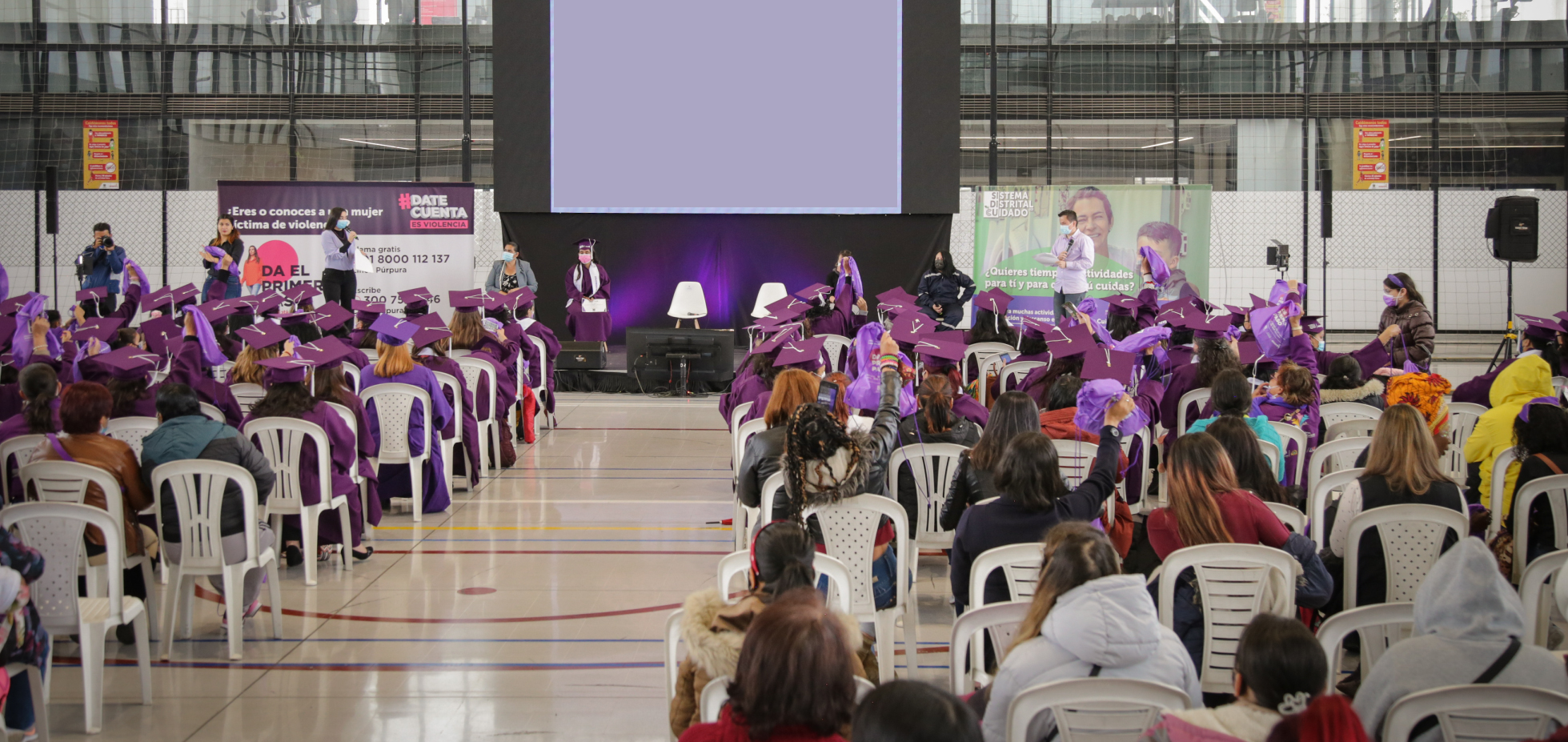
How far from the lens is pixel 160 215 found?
1398cm

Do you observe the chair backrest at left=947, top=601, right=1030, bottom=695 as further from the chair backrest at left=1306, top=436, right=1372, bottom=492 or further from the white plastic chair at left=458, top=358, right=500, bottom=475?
the white plastic chair at left=458, top=358, right=500, bottom=475

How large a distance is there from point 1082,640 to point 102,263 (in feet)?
38.3

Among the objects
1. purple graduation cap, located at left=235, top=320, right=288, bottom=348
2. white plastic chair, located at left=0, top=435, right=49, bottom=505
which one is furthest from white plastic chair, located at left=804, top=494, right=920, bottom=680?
purple graduation cap, located at left=235, top=320, right=288, bottom=348

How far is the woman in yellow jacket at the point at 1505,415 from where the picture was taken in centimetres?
457

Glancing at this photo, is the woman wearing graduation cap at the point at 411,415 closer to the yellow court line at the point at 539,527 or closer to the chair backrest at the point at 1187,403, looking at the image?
the yellow court line at the point at 539,527

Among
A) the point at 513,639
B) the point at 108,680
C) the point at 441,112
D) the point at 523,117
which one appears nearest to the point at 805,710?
the point at 513,639

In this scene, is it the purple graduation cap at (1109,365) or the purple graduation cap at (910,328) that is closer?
the purple graduation cap at (1109,365)

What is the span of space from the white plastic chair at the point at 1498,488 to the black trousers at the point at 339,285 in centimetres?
1026

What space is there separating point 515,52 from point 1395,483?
11.5 meters

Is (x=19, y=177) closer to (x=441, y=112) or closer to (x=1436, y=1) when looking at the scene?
(x=441, y=112)

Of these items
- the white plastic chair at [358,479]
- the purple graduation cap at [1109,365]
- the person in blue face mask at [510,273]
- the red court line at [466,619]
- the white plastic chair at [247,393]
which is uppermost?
the person in blue face mask at [510,273]

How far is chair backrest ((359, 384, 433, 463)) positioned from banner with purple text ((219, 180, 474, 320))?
6.40 metres

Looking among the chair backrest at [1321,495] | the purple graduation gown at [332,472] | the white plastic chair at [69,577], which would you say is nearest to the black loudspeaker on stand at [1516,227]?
the chair backrest at [1321,495]

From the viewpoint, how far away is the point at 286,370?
5.32 meters
